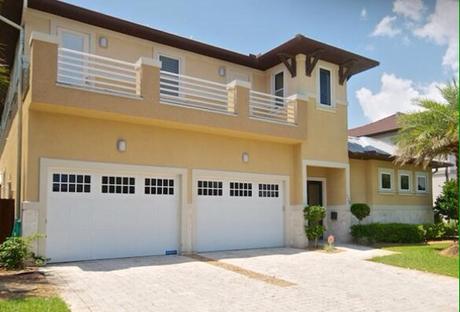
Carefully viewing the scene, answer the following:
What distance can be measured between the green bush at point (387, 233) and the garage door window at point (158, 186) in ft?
27.9

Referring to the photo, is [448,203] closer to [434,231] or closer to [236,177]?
[434,231]

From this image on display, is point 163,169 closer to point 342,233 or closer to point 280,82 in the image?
point 280,82

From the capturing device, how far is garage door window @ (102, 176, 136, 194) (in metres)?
13.2

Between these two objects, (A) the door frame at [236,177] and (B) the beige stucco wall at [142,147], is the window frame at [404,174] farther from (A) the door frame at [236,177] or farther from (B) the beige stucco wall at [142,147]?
(A) the door frame at [236,177]

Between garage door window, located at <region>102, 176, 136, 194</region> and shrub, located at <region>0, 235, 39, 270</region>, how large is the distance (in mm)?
2803

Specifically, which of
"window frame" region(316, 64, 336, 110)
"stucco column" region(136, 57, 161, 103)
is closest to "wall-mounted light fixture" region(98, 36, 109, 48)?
"stucco column" region(136, 57, 161, 103)

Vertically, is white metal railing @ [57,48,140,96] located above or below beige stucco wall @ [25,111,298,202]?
above

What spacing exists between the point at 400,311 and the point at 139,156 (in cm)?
877

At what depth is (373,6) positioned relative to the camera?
352 centimetres

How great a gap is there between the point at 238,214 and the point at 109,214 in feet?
16.0

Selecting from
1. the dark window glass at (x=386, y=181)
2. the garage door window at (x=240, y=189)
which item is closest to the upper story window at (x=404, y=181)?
the dark window glass at (x=386, y=181)

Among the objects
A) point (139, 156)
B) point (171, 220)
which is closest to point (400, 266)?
point (171, 220)

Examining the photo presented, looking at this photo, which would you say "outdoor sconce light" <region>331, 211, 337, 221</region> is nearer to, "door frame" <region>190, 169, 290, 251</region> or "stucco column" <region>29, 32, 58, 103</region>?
"door frame" <region>190, 169, 290, 251</region>

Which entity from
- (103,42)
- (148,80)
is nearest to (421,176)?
(148,80)
